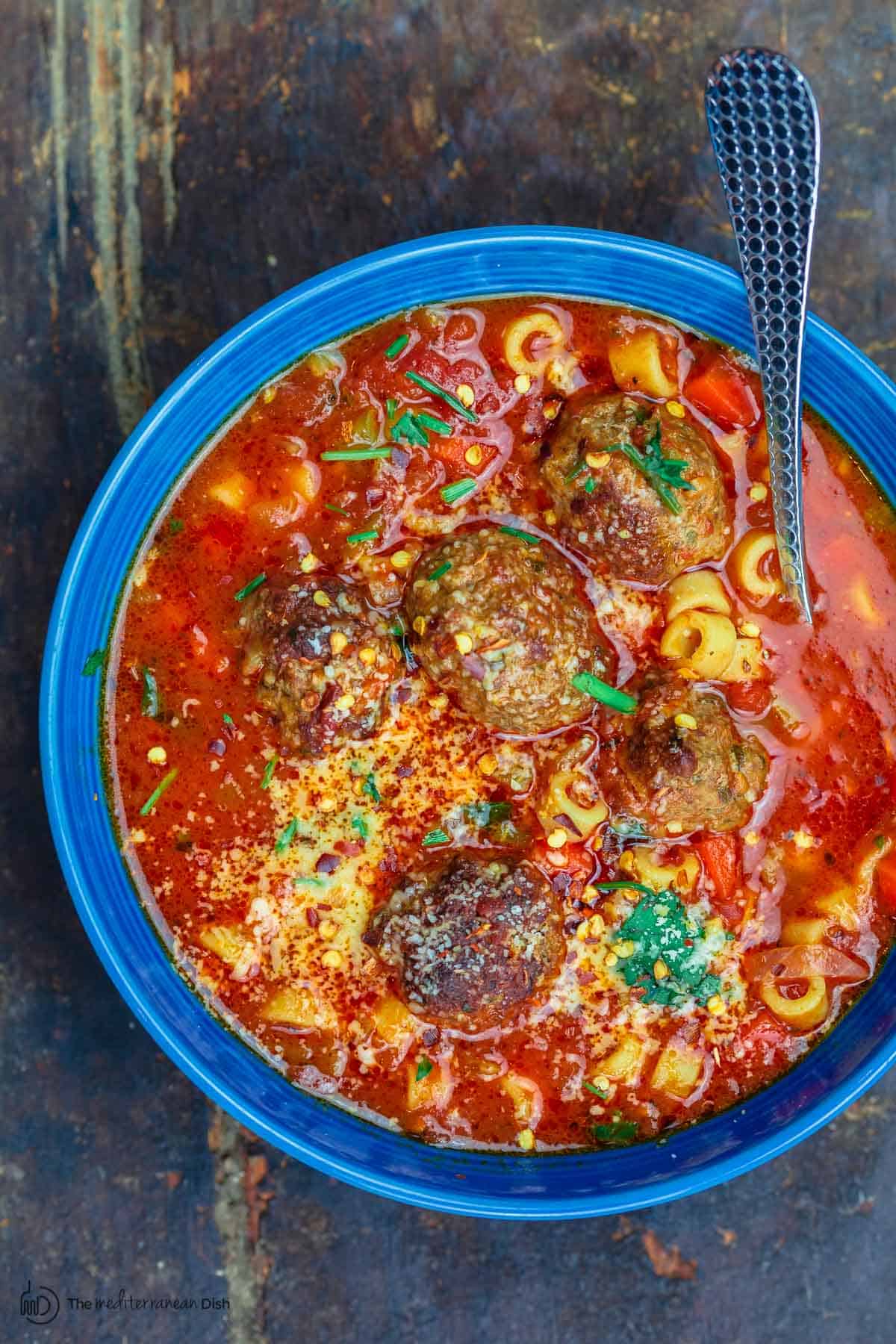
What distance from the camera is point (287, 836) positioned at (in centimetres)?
397

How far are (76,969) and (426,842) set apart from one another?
68.0 inches

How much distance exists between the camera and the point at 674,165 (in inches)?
172

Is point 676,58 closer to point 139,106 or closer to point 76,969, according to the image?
point 139,106

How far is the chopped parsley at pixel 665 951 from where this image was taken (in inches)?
157

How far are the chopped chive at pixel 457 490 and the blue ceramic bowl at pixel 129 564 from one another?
66cm

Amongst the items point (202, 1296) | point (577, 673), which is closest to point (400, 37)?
point (577, 673)

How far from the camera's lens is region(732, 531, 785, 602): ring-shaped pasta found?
13.0ft

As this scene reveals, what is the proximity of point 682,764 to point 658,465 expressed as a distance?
102 centimetres

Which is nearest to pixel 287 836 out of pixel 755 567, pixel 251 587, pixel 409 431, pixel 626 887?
pixel 251 587

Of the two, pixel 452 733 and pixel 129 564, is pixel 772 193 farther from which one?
pixel 129 564

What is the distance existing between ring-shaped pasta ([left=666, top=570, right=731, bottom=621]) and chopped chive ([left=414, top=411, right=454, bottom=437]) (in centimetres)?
102

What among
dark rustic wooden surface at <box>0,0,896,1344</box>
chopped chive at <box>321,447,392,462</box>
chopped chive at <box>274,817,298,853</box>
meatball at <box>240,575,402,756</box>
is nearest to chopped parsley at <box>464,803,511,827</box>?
meatball at <box>240,575,402,756</box>

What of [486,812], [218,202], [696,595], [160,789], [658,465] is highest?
[218,202]

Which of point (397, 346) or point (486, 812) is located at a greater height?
point (397, 346)
